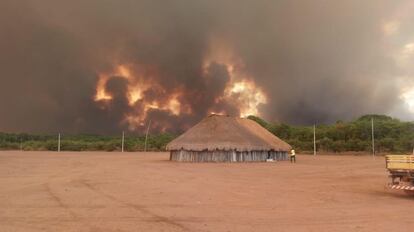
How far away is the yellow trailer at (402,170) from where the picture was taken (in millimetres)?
15133

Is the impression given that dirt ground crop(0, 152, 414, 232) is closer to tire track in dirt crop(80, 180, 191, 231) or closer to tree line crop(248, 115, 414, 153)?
tire track in dirt crop(80, 180, 191, 231)

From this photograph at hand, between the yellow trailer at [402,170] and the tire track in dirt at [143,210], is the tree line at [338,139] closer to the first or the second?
the yellow trailer at [402,170]

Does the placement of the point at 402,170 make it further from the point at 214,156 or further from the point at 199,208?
the point at 214,156

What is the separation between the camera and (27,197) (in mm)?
14539

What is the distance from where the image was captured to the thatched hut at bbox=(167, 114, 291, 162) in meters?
43.6

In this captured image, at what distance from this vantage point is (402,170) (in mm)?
15383

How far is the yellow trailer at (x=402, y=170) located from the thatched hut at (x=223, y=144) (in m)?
27.7

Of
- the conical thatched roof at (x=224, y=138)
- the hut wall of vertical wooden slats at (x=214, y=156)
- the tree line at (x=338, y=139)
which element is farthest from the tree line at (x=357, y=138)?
the hut wall of vertical wooden slats at (x=214, y=156)

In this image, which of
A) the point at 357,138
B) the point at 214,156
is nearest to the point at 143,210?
the point at 214,156

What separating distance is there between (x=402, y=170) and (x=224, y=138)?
2959 centimetres

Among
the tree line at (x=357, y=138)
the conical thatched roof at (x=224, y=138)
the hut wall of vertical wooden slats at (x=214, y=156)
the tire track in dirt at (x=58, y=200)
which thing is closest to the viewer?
the tire track in dirt at (x=58, y=200)

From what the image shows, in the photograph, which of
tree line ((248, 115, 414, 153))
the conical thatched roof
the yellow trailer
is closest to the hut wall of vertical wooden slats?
the conical thatched roof

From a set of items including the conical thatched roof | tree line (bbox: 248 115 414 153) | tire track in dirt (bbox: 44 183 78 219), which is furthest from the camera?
tree line (bbox: 248 115 414 153)

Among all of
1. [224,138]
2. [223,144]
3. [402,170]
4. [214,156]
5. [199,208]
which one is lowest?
[199,208]
